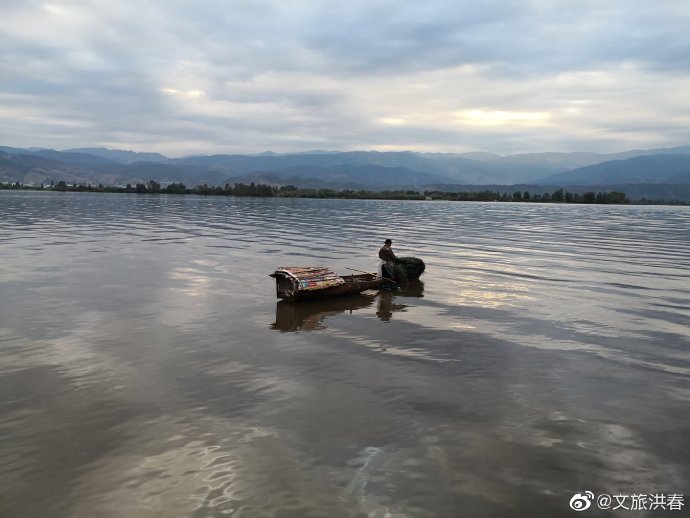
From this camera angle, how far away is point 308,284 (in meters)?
22.3

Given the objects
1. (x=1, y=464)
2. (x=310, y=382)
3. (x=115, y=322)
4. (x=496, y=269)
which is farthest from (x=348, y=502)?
(x=496, y=269)

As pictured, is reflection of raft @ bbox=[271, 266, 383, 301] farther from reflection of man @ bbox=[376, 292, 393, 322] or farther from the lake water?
reflection of man @ bbox=[376, 292, 393, 322]

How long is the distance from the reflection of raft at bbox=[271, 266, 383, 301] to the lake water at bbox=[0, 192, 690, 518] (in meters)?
0.58

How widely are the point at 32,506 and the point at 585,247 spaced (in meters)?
49.3

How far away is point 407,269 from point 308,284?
8.15 metres

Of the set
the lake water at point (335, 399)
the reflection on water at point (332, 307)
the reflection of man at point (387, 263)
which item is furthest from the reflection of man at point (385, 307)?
the reflection of man at point (387, 263)

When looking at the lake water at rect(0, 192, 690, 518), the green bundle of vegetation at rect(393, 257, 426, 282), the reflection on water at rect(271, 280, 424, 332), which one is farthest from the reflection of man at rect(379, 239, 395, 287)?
the lake water at rect(0, 192, 690, 518)

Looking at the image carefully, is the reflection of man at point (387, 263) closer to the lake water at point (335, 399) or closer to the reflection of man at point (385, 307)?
the reflection of man at point (385, 307)

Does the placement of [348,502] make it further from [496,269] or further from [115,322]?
[496,269]

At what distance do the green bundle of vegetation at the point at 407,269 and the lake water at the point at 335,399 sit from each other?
1996mm

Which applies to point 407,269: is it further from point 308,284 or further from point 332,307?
point 308,284

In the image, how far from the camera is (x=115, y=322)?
18484 mm

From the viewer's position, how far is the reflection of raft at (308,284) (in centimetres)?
2206

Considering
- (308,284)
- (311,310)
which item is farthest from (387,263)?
(311,310)
